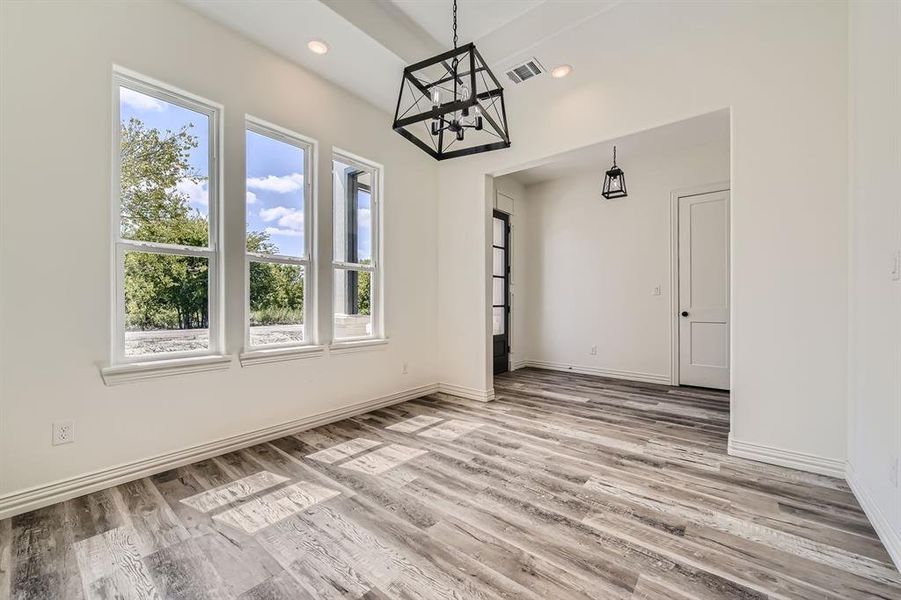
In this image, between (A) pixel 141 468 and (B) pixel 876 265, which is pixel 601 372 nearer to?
(B) pixel 876 265

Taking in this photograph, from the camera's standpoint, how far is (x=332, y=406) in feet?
11.7

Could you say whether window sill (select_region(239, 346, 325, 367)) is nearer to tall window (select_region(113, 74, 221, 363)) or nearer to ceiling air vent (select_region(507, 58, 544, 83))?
tall window (select_region(113, 74, 221, 363))

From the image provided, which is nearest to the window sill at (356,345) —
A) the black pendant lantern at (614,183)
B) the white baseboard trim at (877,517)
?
the black pendant lantern at (614,183)

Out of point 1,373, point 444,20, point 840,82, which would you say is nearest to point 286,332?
point 1,373

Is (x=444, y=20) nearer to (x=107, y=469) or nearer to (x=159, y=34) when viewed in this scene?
(x=159, y=34)

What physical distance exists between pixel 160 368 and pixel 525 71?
379cm

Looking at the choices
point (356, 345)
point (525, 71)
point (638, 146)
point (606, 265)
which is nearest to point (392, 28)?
point (525, 71)

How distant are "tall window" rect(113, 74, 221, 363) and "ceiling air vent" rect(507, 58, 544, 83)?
254 centimetres

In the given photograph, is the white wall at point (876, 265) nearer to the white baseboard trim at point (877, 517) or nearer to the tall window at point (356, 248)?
the white baseboard trim at point (877, 517)

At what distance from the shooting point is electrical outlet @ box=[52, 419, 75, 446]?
2.14 metres

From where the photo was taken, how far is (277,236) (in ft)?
10.6

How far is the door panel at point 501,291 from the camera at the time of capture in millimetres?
5965

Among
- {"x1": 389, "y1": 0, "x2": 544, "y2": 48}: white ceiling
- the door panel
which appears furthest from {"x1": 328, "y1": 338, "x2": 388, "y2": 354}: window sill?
{"x1": 389, "y1": 0, "x2": 544, "y2": 48}: white ceiling

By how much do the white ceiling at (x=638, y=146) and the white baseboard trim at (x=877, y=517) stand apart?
259 cm
